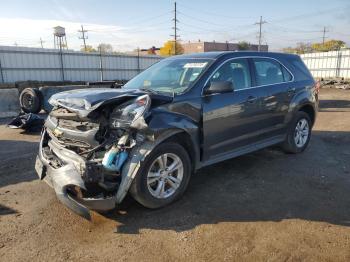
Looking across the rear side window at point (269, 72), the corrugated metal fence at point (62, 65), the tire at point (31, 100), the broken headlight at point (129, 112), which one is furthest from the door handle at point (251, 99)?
the corrugated metal fence at point (62, 65)

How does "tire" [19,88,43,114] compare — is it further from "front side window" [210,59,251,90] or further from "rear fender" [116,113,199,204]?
"rear fender" [116,113,199,204]

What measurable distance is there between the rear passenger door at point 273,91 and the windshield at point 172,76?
1120 mm

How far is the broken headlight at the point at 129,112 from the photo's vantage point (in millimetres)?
3678

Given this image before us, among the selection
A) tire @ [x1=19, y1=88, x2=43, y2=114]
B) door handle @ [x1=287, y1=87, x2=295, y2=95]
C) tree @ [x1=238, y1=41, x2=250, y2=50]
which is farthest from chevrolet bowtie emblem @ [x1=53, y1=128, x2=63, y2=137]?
tree @ [x1=238, y1=41, x2=250, y2=50]

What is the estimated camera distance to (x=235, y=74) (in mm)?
4996

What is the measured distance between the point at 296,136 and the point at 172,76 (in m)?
2.92

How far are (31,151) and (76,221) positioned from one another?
140 inches

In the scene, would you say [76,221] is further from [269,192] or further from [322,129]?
[322,129]

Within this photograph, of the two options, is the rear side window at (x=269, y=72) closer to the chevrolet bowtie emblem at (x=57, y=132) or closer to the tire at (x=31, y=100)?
the chevrolet bowtie emblem at (x=57, y=132)

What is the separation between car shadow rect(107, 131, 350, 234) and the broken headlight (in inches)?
44.1

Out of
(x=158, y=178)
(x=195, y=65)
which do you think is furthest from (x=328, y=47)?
(x=158, y=178)

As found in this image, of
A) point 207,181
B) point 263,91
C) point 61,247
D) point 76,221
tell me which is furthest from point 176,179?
point 263,91

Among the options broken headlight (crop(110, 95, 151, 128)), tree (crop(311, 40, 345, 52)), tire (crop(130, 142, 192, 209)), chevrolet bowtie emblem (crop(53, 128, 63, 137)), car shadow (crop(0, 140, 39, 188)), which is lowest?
car shadow (crop(0, 140, 39, 188))

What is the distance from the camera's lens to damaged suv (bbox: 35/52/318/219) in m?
3.62
